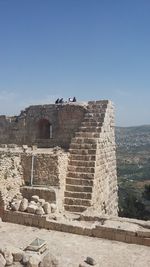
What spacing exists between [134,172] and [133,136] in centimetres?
7868

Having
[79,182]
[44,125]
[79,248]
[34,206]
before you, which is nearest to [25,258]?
[79,248]

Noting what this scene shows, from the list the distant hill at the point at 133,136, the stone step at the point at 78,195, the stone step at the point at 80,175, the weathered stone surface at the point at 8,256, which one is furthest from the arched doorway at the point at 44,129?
the distant hill at the point at 133,136

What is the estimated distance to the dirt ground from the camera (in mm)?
10773

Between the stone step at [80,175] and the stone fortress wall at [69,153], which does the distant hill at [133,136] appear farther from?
the stone step at [80,175]

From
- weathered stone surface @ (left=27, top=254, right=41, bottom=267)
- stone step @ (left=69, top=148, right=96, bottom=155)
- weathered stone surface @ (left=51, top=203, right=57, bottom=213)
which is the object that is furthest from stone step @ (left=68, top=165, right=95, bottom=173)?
weathered stone surface @ (left=27, top=254, right=41, bottom=267)

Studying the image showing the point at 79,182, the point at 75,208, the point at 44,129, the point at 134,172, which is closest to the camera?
the point at 75,208

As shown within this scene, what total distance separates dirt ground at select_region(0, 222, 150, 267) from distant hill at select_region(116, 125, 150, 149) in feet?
355

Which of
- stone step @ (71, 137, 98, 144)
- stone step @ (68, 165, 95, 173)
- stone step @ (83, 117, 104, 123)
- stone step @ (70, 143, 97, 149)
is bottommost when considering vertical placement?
stone step @ (68, 165, 95, 173)

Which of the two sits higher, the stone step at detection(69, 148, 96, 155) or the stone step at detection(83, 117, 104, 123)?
the stone step at detection(83, 117, 104, 123)

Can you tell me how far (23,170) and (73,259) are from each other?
648 centimetres

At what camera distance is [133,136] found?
154875 millimetres

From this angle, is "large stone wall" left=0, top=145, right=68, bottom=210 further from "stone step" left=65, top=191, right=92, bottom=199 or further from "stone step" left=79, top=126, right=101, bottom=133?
"stone step" left=79, top=126, right=101, bottom=133

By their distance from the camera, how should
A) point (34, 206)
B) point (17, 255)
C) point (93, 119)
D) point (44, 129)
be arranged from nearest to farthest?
1. point (17, 255)
2. point (34, 206)
3. point (93, 119)
4. point (44, 129)

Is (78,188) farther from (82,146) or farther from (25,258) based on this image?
(25,258)
